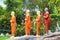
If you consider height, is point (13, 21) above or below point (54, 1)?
below

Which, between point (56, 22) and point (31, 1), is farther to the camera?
point (31, 1)

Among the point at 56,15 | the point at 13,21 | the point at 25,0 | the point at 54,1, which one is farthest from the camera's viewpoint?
the point at 25,0

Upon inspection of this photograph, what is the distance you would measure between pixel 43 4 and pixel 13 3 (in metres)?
2.63

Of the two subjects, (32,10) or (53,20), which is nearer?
(53,20)

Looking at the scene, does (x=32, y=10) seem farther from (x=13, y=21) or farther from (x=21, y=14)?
(x=13, y=21)

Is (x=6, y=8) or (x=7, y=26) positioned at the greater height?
(x=6, y=8)

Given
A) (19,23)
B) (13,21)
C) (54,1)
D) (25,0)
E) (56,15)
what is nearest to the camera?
(13,21)

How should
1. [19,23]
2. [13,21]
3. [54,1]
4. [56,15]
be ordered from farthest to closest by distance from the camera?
[19,23] → [56,15] → [54,1] → [13,21]

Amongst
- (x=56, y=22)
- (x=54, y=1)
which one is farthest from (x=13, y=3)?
(x=54, y=1)

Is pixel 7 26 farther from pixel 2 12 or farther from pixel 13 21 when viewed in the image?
pixel 13 21

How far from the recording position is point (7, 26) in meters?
23.5

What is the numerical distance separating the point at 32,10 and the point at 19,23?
9.02ft

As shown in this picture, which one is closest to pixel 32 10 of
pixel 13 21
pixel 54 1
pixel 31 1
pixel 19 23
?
pixel 31 1

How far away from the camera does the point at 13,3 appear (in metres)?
24.6
